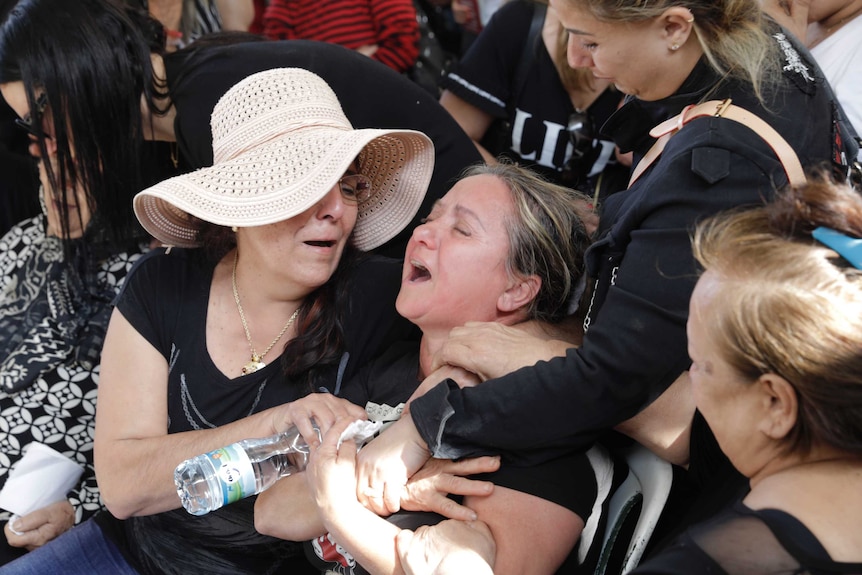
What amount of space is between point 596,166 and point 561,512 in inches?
57.4

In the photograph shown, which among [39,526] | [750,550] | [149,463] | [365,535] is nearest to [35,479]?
[39,526]

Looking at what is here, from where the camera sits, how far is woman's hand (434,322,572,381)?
1.70 meters

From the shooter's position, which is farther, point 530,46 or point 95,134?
point 530,46

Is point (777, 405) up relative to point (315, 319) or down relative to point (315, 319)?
up

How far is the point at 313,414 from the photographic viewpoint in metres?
1.83

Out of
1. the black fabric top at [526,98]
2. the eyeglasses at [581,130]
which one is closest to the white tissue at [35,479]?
the black fabric top at [526,98]

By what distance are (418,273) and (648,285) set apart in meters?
0.68

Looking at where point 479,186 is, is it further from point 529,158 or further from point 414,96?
point 529,158

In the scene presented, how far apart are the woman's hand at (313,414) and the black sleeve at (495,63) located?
55.1 inches

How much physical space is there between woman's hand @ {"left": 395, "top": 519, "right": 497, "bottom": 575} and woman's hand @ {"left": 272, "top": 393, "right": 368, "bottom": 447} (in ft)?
0.95

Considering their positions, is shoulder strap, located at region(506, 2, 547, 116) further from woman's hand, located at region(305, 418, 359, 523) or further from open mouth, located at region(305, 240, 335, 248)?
woman's hand, located at region(305, 418, 359, 523)

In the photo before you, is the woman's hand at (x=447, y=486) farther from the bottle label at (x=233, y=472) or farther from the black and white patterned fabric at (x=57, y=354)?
the black and white patterned fabric at (x=57, y=354)

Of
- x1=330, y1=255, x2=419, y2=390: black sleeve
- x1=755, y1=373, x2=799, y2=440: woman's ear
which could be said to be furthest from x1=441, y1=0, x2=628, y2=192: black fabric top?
x1=755, y1=373, x2=799, y2=440: woman's ear

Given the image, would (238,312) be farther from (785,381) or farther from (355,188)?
(785,381)
